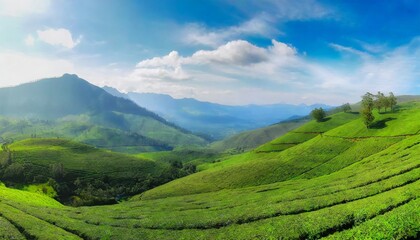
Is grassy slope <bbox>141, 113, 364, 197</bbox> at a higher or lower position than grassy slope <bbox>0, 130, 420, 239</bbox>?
lower

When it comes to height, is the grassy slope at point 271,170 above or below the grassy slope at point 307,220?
below

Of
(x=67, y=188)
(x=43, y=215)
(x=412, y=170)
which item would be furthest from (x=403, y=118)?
(x=67, y=188)

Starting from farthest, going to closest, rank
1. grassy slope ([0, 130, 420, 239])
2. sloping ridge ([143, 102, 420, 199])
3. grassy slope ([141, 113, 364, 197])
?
grassy slope ([141, 113, 364, 197]) → sloping ridge ([143, 102, 420, 199]) → grassy slope ([0, 130, 420, 239])

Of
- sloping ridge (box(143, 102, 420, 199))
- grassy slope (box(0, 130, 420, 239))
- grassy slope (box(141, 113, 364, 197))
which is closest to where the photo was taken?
grassy slope (box(0, 130, 420, 239))

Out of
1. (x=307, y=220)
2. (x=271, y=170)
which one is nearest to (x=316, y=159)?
(x=271, y=170)

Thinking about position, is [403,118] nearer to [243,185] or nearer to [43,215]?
[243,185]

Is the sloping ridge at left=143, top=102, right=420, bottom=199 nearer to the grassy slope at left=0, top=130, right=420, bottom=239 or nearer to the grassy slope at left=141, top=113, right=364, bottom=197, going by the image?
the grassy slope at left=141, top=113, right=364, bottom=197

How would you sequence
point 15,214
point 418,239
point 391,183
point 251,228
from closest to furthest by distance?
point 418,239, point 251,228, point 391,183, point 15,214

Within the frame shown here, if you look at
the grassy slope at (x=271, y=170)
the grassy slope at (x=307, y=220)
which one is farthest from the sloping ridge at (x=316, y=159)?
the grassy slope at (x=307, y=220)

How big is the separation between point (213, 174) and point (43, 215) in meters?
99.6

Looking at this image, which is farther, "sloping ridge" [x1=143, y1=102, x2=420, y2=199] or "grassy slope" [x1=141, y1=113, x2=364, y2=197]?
"grassy slope" [x1=141, y1=113, x2=364, y2=197]

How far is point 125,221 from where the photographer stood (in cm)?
6956

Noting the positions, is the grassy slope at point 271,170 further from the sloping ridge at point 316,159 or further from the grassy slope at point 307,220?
the grassy slope at point 307,220

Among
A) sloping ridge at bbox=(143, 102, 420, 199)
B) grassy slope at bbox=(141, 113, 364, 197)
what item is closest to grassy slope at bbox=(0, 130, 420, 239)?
sloping ridge at bbox=(143, 102, 420, 199)
